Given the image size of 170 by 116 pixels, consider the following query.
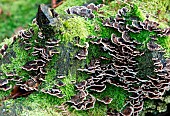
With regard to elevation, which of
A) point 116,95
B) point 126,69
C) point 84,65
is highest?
point 84,65

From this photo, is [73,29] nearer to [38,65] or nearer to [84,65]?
[84,65]

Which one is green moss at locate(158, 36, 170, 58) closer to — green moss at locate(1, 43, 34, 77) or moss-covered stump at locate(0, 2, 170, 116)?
moss-covered stump at locate(0, 2, 170, 116)

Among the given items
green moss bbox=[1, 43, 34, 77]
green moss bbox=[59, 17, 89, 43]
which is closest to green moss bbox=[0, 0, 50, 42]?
green moss bbox=[1, 43, 34, 77]

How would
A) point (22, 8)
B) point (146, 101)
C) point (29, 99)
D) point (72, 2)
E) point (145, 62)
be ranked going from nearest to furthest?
point (29, 99)
point (145, 62)
point (146, 101)
point (72, 2)
point (22, 8)

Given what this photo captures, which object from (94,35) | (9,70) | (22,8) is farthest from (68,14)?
(22,8)

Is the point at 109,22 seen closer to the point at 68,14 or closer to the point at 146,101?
the point at 68,14

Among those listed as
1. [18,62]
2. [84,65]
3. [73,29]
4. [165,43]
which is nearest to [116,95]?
[84,65]

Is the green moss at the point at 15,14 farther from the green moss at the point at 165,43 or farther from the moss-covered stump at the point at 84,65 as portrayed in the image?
the green moss at the point at 165,43
